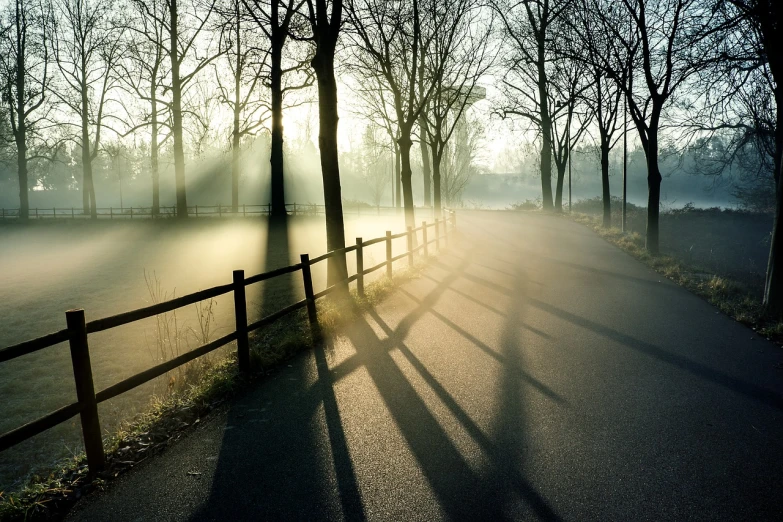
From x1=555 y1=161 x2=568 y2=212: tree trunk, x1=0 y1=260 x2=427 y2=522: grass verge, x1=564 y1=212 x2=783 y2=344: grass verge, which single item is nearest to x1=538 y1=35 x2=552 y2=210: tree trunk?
x1=555 y1=161 x2=568 y2=212: tree trunk

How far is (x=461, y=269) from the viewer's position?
48.6 ft

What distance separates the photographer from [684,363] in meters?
6.45

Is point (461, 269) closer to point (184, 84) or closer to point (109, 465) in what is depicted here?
point (109, 465)

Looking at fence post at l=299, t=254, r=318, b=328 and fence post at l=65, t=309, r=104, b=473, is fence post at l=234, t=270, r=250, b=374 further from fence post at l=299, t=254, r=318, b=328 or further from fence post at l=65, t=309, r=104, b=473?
fence post at l=65, t=309, r=104, b=473

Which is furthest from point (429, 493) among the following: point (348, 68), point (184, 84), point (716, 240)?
point (716, 240)

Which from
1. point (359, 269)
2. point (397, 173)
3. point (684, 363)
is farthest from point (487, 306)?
point (397, 173)

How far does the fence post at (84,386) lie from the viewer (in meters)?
3.86

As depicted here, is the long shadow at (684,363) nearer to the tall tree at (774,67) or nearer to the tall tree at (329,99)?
the tall tree at (774,67)

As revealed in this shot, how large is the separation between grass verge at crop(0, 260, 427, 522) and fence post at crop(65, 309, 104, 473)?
0.17 meters

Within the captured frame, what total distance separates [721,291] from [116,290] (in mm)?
15240

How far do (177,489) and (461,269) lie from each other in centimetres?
1182

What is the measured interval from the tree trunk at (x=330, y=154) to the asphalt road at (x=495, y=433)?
2.00m

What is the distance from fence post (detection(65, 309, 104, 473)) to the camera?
386 cm

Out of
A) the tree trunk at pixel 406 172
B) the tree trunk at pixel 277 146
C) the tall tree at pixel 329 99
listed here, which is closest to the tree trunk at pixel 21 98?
the tree trunk at pixel 277 146
